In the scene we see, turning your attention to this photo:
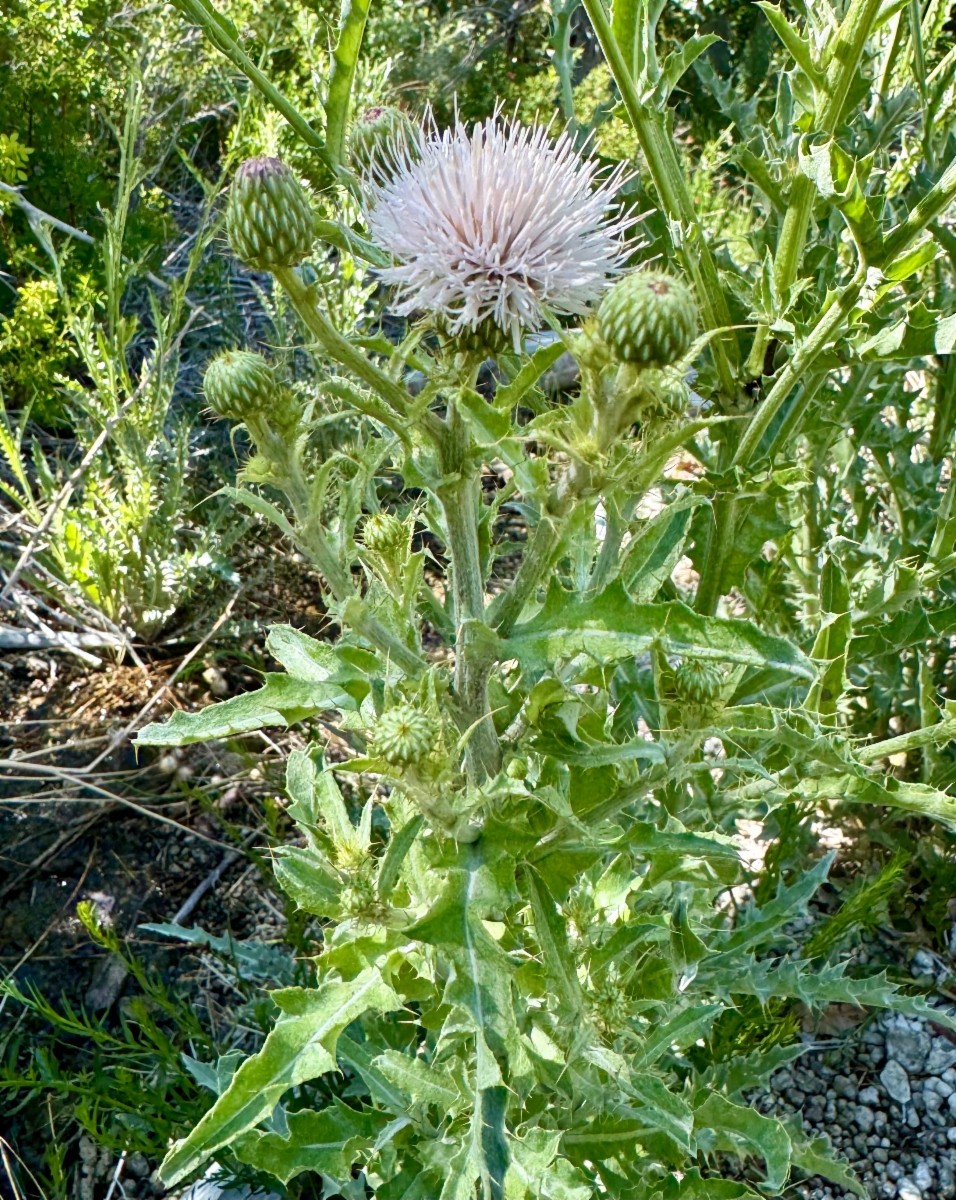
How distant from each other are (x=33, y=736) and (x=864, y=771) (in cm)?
286

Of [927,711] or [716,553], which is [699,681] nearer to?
[716,553]

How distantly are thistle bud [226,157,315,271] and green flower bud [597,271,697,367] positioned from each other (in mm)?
472

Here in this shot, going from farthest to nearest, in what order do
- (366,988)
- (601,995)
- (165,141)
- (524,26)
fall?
(524,26), (165,141), (601,995), (366,988)

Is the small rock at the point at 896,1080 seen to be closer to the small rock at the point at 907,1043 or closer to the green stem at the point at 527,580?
the small rock at the point at 907,1043

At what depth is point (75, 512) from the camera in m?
3.54

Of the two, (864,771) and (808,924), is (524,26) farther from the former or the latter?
(864,771)

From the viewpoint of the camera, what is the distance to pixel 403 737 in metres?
1.42

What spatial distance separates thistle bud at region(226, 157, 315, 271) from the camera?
1488mm

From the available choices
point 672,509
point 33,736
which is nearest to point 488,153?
point 672,509

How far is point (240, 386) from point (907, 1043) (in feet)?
8.45

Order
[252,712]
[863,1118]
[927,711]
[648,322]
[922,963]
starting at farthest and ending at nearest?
1. [922,963]
2. [863,1118]
3. [927,711]
4. [252,712]
5. [648,322]

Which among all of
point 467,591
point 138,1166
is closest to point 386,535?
point 467,591

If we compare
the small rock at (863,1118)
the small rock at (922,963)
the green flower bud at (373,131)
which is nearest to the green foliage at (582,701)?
the green flower bud at (373,131)

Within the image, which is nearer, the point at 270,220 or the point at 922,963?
the point at 270,220
